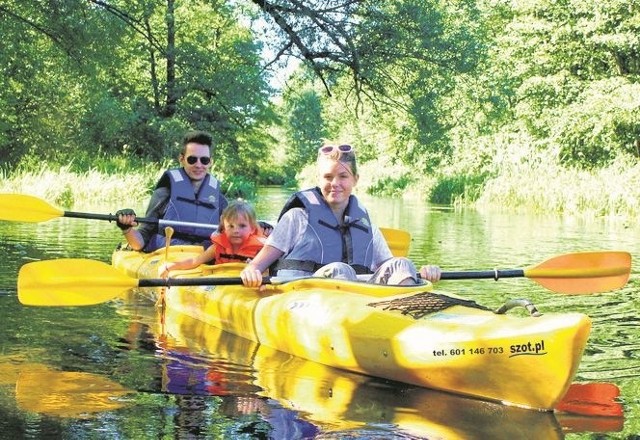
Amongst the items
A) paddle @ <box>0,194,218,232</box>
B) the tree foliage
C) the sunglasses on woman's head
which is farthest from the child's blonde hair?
the tree foliage

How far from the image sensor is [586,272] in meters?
5.08

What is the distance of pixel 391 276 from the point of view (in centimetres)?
479

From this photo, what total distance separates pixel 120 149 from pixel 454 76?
52.5 ft

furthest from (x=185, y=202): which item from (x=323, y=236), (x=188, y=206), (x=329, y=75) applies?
(x=329, y=75)

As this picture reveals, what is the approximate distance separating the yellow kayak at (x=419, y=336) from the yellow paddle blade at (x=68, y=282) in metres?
0.76

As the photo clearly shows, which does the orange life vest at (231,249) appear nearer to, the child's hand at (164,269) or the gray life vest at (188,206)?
the child's hand at (164,269)

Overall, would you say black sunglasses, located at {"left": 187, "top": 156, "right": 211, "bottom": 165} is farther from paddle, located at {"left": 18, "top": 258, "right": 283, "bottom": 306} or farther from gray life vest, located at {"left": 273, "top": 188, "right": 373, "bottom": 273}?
paddle, located at {"left": 18, "top": 258, "right": 283, "bottom": 306}

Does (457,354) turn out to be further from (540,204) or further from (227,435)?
(540,204)

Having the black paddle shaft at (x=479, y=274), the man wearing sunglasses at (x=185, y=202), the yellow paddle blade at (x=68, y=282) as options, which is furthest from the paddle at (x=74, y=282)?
the man wearing sunglasses at (x=185, y=202)

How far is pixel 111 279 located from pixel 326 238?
109cm

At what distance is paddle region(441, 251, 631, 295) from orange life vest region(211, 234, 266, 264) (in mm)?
1386

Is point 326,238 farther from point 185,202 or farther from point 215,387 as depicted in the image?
point 185,202

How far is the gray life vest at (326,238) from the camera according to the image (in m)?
5.03

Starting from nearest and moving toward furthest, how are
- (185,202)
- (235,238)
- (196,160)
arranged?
(235,238) < (196,160) < (185,202)
